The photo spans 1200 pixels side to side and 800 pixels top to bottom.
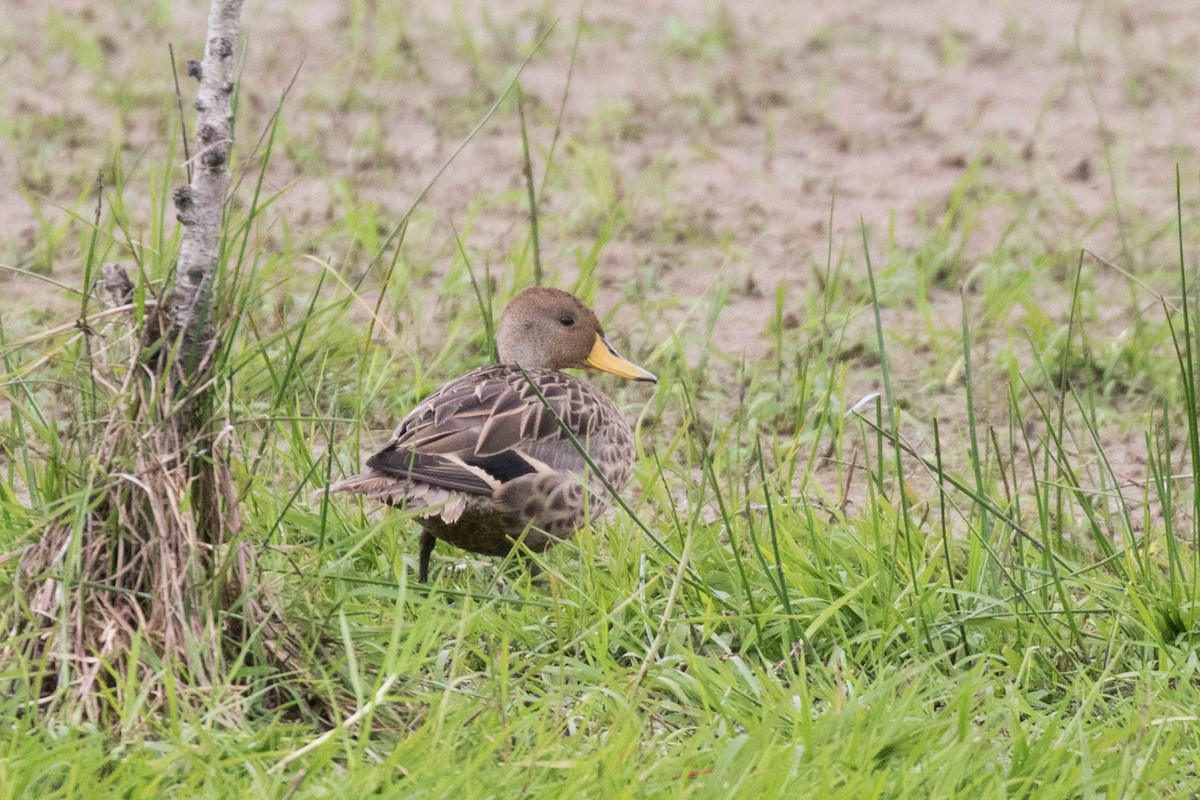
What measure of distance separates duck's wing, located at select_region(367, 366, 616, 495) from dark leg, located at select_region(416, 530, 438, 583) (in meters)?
0.19

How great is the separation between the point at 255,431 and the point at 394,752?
7.13ft

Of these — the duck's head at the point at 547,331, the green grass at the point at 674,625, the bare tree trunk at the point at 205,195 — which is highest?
the bare tree trunk at the point at 205,195

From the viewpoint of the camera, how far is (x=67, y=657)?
334 cm

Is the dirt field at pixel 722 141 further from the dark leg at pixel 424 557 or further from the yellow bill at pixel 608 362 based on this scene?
the dark leg at pixel 424 557

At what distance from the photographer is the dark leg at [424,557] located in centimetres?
445

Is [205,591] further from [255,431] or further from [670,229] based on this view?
[670,229]

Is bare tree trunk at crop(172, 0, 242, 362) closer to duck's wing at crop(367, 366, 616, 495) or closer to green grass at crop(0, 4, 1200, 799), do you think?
green grass at crop(0, 4, 1200, 799)

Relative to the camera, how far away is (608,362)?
5508 millimetres

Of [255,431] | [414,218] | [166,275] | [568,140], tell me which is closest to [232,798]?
[166,275]

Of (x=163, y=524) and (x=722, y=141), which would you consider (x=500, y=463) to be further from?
(x=722, y=141)

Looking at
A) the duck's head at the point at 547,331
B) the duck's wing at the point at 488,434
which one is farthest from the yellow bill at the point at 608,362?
the duck's wing at the point at 488,434

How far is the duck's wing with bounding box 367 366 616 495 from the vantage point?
4398 mm

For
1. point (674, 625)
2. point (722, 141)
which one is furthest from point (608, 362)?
point (722, 141)

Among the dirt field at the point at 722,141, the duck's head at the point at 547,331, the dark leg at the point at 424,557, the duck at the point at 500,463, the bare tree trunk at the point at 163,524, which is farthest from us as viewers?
the dirt field at the point at 722,141
